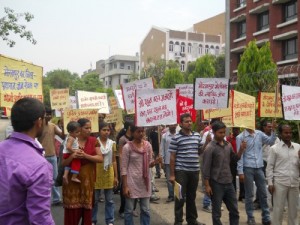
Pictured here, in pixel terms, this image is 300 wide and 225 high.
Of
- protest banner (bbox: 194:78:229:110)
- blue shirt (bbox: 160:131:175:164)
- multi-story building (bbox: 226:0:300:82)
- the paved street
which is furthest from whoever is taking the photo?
multi-story building (bbox: 226:0:300:82)

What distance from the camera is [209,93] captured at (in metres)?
7.18

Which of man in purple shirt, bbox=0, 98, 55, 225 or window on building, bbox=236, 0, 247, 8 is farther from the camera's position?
window on building, bbox=236, 0, 247, 8

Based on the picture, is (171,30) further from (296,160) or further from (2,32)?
(296,160)

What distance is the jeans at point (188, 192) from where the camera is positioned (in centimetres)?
619

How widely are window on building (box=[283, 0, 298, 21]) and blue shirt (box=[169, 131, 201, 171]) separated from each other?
2373 centimetres

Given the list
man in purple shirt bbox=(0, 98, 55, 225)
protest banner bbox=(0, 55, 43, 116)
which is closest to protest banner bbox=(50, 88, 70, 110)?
protest banner bbox=(0, 55, 43, 116)

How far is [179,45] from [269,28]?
3793cm

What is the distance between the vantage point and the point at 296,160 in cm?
550

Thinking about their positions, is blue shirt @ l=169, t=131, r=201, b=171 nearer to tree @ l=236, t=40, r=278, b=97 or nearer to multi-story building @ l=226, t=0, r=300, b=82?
tree @ l=236, t=40, r=278, b=97

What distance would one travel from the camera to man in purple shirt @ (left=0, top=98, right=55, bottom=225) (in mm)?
2240

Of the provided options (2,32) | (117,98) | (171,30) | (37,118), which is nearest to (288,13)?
(2,32)

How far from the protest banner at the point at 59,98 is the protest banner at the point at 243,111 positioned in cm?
466

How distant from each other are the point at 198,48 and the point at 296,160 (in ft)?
211

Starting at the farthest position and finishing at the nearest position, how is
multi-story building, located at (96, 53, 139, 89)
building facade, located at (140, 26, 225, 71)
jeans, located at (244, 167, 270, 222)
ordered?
multi-story building, located at (96, 53, 139, 89)
building facade, located at (140, 26, 225, 71)
jeans, located at (244, 167, 270, 222)
